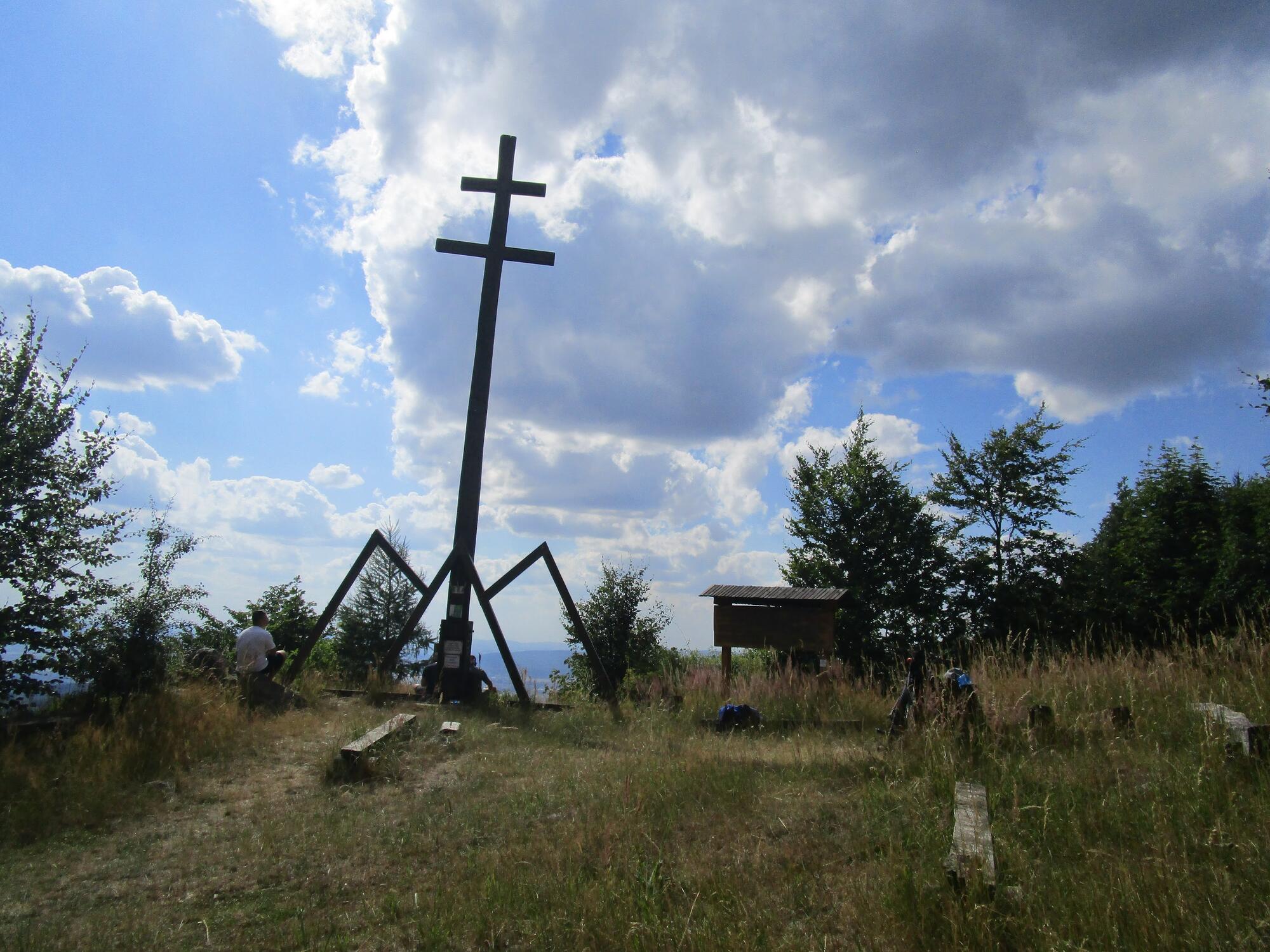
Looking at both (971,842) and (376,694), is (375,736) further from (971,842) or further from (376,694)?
(971,842)

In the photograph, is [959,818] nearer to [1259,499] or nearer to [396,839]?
[396,839]

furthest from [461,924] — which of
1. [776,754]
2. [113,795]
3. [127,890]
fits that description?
[113,795]

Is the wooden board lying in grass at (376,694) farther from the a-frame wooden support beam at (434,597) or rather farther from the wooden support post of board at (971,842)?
the wooden support post of board at (971,842)

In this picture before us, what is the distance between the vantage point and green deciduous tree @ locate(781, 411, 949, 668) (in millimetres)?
25641

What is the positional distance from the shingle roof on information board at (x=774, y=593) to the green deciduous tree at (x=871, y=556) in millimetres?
11703

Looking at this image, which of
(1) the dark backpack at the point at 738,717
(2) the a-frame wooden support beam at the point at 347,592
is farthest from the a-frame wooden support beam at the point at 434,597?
(1) the dark backpack at the point at 738,717

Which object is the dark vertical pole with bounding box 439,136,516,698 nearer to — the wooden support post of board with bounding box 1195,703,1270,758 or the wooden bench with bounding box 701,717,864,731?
the wooden bench with bounding box 701,717,864,731

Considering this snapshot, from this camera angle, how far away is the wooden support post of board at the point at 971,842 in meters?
3.80

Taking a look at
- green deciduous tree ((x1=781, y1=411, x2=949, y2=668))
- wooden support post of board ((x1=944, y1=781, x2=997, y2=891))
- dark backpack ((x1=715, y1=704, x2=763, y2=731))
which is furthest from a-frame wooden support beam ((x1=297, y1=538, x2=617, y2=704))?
green deciduous tree ((x1=781, y1=411, x2=949, y2=668))

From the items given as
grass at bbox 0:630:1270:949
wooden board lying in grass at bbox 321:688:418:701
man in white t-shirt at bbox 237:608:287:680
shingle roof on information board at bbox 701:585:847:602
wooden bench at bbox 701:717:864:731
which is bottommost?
grass at bbox 0:630:1270:949

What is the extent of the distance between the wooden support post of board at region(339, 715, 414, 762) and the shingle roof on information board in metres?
6.88

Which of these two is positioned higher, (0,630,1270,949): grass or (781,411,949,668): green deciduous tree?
(781,411,949,668): green deciduous tree

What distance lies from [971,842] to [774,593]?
1008 centimetres

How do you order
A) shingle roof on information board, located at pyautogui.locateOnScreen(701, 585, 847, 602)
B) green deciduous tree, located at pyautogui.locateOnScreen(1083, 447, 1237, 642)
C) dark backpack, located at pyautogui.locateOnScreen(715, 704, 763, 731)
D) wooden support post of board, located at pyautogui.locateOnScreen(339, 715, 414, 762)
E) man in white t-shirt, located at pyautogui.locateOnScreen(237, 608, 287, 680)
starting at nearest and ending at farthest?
1. wooden support post of board, located at pyautogui.locateOnScreen(339, 715, 414, 762)
2. dark backpack, located at pyautogui.locateOnScreen(715, 704, 763, 731)
3. man in white t-shirt, located at pyautogui.locateOnScreen(237, 608, 287, 680)
4. shingle roof on information board, located at pyautogui.locateOnScreen(701, 585, 847, 602)
5. green deciduous tree, located at pyautogui.locateOnScreen(1083, 447, 1237, 642)
